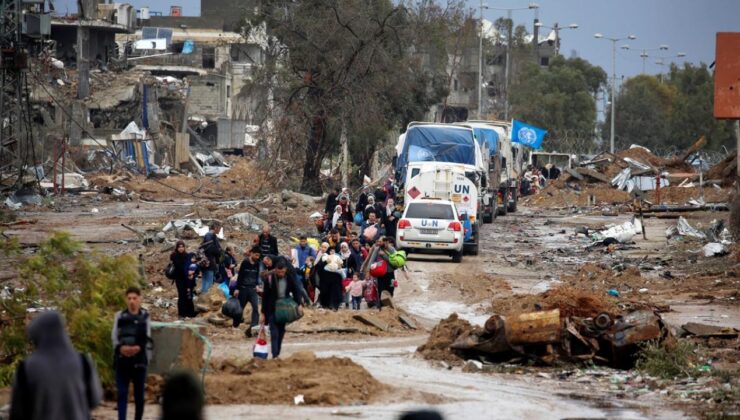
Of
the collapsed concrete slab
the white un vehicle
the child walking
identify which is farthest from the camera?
the white un vehicle

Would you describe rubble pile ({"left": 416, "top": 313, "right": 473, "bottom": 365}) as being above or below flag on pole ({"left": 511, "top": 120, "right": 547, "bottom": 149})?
below

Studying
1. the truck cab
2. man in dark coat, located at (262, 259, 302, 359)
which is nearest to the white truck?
the truck cab

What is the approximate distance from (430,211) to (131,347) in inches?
816

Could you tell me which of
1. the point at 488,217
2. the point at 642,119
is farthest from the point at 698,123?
the point at 488,217

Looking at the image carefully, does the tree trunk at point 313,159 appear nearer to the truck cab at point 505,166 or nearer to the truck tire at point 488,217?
the truck cab at point 505,166

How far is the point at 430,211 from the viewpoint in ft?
107

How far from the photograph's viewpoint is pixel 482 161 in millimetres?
41625

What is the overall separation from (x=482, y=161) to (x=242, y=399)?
28204mm

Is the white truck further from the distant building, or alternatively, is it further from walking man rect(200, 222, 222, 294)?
the distant building

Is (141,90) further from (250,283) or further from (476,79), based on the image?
(250,283)

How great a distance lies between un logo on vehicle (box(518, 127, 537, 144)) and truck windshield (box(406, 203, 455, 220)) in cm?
3052

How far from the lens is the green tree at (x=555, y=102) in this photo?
116 meters

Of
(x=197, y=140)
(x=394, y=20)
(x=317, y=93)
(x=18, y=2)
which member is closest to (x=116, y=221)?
(x=18, y=2)

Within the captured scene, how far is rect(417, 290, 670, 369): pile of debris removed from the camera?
55.7ft
